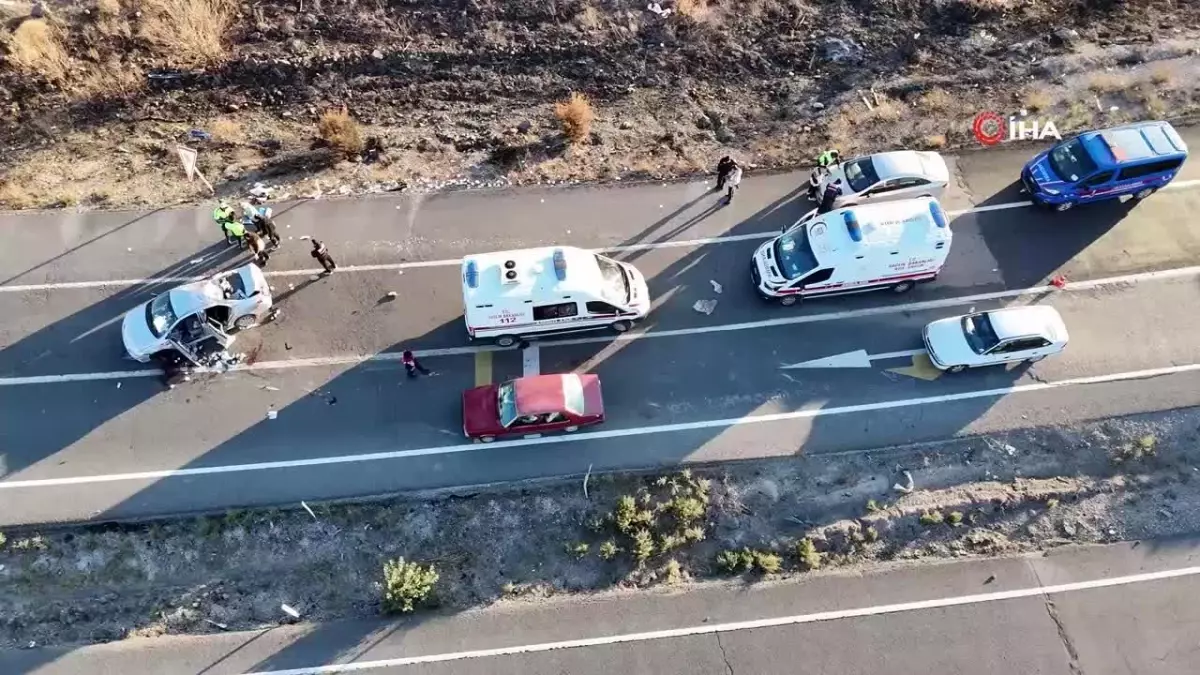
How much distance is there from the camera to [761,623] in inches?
625

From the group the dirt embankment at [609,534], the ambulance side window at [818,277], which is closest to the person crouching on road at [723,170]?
the ambulance side window at [818,277]

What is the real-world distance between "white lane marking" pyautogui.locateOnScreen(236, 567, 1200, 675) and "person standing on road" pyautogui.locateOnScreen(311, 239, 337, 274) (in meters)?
9.06

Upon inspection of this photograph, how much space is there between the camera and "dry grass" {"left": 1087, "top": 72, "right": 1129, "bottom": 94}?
23556 mm

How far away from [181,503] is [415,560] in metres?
5.11

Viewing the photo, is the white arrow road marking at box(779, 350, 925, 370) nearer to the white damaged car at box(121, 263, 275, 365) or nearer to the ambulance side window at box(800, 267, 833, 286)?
the ambulance side window at box(800, 267, 833, 286)

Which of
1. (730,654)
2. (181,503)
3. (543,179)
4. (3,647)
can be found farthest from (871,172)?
(3,647)

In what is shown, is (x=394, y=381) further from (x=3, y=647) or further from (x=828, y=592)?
(x=828, y=592)

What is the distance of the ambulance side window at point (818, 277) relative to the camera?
18.6m

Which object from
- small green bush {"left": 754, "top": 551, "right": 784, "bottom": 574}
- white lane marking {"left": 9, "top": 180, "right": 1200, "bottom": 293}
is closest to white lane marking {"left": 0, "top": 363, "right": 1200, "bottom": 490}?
small green bush {"left": 754, "top": 551, "right": 784, "bottom": 574}

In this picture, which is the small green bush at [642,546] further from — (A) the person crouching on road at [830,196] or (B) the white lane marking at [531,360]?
(A) the person crouching on road at [830,196]

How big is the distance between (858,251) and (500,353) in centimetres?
859

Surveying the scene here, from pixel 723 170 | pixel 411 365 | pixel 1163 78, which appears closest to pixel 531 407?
pixel 411 365

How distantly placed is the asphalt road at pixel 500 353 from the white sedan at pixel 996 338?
2.11ft

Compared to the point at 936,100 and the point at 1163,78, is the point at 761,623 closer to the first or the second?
the point at 936,100
